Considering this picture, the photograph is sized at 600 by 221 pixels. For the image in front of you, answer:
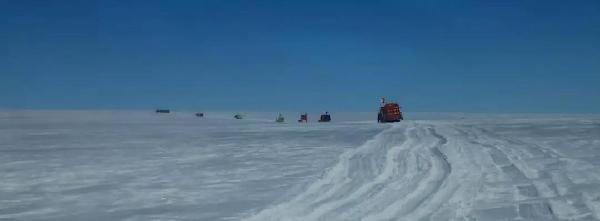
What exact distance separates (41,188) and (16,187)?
0.51 m

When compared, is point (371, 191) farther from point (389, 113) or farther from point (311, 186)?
point (389, 113)

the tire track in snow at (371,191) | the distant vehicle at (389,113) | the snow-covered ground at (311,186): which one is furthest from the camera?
the distant vehicle at (389,113)

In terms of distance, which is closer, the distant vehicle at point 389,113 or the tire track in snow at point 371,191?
the tire track in snow at point 371,191

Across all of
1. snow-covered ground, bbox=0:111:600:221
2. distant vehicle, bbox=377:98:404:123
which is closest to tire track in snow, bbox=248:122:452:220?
snow-covered ground, bbox=0:111:600:221

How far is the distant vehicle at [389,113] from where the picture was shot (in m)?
48.3

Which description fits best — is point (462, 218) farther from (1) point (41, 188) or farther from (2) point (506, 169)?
(1) point (41, 188)

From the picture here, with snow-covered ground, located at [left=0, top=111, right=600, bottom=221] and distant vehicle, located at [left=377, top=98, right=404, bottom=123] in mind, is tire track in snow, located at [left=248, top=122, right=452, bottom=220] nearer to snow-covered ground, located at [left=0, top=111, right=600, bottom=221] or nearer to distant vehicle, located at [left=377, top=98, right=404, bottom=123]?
snow-covered ground, located at [left=0, top=111, right=600, bottom=221]

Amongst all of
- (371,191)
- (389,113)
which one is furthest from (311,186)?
(389,113)

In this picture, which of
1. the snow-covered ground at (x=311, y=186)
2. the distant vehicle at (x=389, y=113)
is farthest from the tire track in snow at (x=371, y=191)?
the distant vehicle at (x=389, y=113)

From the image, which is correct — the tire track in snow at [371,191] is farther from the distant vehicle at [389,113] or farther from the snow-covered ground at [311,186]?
the distant vehicle at [389,113]

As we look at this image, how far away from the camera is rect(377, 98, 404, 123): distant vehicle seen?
159 feet

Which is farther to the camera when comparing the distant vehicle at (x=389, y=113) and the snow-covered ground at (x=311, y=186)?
the distant vehicle at (x=389, y=113)

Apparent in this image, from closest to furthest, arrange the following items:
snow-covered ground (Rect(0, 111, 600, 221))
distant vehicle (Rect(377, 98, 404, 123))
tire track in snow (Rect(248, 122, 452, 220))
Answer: tire track in snow (Rect(248, 122, 452, 220))
snow-covered ground (Rect(0, 111, 600, 221))
distant vehicle (Rect(377, 98, 404, 123))

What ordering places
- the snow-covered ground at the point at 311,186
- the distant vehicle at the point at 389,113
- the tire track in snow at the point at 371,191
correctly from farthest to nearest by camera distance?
the distant vehicle at the point at 389,113
the snow-covered ground at the point at 311,186
the tire track in snow at the point at 371,191
